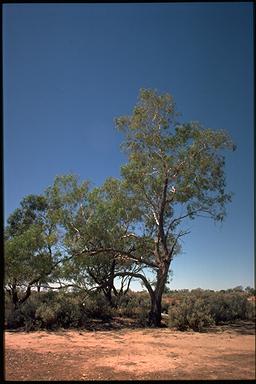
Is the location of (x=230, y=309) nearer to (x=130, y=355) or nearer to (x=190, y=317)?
(x=190, y=317)

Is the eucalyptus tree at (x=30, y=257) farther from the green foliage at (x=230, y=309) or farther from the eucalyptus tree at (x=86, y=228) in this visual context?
the green foliage at (x=230, y=309)

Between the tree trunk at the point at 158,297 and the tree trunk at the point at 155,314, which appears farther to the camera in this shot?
the tree trunk at the point at 158,297

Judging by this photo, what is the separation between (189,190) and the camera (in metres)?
18.7

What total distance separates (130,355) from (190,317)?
19.1 ft

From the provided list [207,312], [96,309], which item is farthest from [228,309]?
[96,309]

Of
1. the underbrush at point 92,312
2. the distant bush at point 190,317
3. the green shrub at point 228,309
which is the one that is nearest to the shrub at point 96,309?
the underbrush at point 92,312

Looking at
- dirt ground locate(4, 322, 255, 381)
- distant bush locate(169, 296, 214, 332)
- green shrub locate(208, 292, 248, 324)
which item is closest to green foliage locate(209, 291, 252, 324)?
green shrub locate(208, 292, 248, 324)

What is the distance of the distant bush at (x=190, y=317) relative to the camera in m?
16.0

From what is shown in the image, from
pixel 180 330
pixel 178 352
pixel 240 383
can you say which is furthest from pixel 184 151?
pixel 240 383

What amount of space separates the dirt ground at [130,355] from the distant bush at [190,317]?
20.1 inches

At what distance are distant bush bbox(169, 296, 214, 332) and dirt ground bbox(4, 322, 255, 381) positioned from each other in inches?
20.1

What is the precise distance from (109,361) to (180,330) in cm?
680

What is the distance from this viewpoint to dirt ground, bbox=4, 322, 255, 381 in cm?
870

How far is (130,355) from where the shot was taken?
10.9 m
